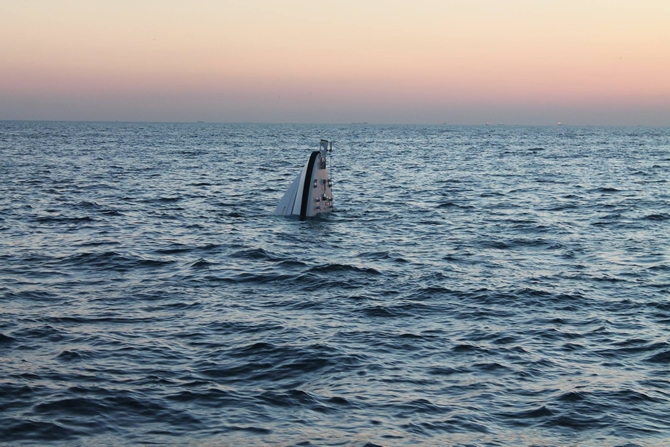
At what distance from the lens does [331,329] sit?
13.5 metres

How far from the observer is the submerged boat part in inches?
1028

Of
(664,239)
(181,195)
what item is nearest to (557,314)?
(664,239)

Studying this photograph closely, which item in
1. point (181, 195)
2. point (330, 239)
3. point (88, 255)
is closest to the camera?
point (88, 255)

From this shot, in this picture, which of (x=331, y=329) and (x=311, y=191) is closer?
Result: (x=331, y=329)

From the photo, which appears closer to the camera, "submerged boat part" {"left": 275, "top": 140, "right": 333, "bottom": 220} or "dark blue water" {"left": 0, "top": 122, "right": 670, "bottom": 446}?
"dark blue water" {"left": 0, "top": 122, "right": 670, "bottom": 446}

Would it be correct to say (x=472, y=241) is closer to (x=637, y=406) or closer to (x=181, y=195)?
(x=637, y=406)

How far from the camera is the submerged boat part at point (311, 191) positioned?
2611 cm

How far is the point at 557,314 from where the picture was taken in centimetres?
1483

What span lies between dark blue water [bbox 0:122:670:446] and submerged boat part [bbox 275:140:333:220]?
89cm

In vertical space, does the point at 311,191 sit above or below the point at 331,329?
above

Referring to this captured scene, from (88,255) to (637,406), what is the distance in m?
14.2

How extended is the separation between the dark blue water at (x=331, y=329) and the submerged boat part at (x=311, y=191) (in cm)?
A: 89

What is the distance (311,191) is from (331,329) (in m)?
13.7

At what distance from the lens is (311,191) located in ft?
88.0
